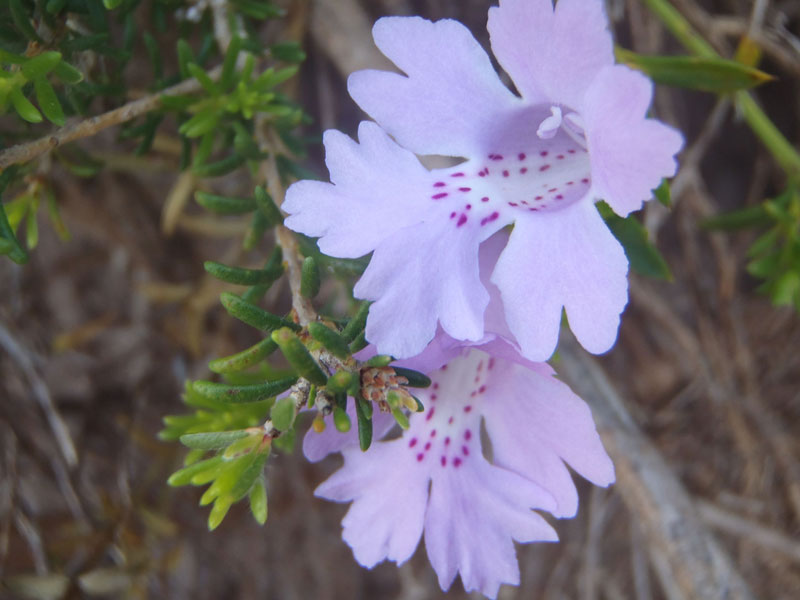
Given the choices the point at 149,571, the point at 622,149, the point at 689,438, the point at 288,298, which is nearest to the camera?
the point at 622,149

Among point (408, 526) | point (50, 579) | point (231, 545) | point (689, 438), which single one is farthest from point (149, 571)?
point (689, 438)

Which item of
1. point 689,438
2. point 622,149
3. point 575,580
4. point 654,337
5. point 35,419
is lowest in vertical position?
point 575,580

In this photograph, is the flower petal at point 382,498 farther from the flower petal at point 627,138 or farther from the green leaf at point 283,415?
the flower petal at point 627,138

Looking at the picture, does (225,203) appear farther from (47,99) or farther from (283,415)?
(283,415)

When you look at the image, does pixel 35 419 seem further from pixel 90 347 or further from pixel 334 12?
pixel 334 12

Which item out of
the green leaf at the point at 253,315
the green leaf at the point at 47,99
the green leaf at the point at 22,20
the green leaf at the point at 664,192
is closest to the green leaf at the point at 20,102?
the green leaf at the point at 47,99

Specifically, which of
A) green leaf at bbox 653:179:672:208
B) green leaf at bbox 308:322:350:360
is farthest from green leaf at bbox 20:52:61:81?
green leaf at bbox 653:179:672:208

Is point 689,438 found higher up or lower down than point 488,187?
lower down
